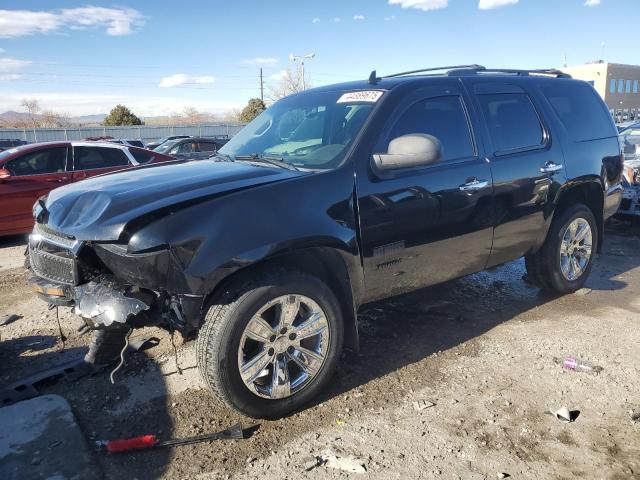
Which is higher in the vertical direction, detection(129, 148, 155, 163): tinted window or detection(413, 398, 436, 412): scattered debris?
detection(129, 148, 155, 163): tinted window

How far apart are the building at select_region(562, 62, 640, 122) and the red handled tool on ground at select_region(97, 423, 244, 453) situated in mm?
59815

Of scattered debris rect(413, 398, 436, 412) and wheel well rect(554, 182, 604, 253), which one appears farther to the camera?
wheel well rect(554, 182, 604, 253)

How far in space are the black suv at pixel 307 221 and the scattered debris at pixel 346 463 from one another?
49 cm

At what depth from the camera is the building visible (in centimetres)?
5469

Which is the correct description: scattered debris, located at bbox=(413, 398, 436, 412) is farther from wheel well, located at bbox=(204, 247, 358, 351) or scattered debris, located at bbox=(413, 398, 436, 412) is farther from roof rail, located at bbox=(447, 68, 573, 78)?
roof rail, located at bbox=(447, 68, 573, 78)

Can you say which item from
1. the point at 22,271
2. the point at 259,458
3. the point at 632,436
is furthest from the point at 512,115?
the point at 22,271

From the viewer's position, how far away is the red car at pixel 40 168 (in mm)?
7875

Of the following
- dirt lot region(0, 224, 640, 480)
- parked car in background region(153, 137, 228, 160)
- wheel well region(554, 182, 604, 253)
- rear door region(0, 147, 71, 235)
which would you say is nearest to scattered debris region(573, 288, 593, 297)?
dirt lot region(0, 224, 640, 480)

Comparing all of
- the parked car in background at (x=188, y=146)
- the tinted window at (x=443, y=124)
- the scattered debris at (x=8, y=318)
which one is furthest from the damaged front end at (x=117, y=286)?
the parked car in background at (x=188, y=146)

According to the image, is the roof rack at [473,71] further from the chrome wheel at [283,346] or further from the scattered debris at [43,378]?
the scattered debris at [43,378]

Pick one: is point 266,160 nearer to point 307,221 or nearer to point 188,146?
point 307,221

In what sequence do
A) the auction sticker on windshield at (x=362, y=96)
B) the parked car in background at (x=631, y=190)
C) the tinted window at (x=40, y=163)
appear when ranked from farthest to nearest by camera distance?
the tinted window at (x=40, y=163) < the parked car in background at (x=631, y=190) < the auction sticker on windshield at (x=362, y=96)

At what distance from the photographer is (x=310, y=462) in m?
2.76

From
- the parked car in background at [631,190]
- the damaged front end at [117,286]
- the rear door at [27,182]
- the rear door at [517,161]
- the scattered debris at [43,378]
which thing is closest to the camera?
the damaged front end at [117,286]
